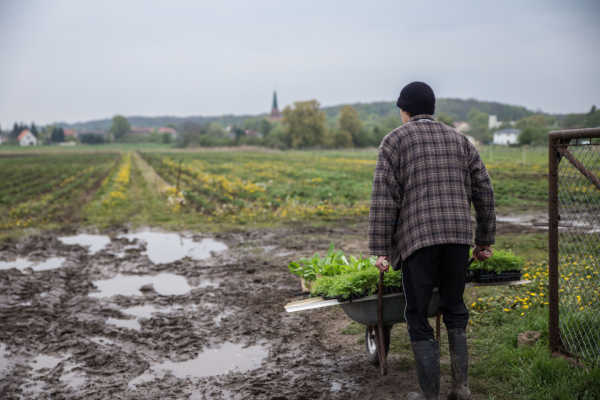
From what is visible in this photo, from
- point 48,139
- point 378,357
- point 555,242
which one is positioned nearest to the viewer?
point 555,242

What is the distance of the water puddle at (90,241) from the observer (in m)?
9.67

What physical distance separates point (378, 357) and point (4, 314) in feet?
14.8

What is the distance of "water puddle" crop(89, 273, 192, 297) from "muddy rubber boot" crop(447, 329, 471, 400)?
14.3ft

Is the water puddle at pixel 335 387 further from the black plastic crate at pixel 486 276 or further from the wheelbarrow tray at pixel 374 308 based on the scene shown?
the black plastic crate at pixel 486 276

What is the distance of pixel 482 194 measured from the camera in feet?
10.0

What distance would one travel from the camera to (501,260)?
3.64m

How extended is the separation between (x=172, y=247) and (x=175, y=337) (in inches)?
195

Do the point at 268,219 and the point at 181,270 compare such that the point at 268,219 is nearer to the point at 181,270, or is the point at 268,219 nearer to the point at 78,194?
the point at 181,270

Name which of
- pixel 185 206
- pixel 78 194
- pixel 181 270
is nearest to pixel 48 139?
pixel 78 194

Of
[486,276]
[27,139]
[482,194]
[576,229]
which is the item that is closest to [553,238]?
[576,229]

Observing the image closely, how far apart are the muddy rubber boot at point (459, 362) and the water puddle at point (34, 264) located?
23.1 ft

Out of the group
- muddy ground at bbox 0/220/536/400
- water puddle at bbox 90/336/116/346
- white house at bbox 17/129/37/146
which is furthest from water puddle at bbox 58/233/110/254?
white house at bbox 17/129/37/146

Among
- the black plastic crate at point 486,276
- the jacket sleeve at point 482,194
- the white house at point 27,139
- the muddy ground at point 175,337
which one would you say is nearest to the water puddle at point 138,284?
the muddy ground at point 175,337

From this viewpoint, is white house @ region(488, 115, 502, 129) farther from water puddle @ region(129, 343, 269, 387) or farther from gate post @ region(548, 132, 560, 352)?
water puddle @ region(129, 343, 269, 387)
